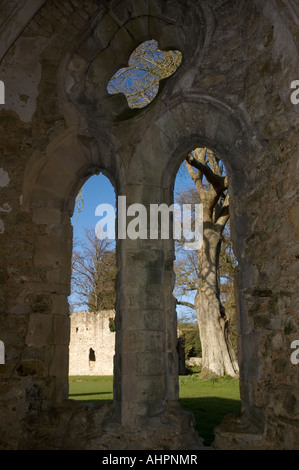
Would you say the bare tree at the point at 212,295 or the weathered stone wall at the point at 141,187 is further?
the bare tree at the point at 212,295

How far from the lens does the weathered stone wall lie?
3160mm

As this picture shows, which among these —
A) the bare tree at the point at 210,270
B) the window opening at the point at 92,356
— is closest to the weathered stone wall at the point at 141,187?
the bare tree at the point at 210,270

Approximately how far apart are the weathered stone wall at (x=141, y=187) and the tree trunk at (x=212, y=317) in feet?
21.5

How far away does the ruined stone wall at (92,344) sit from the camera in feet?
60.3

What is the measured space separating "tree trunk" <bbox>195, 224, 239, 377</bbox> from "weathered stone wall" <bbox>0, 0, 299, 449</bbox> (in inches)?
257

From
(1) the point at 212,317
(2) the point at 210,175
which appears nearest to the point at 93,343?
(1) the point at 212,317

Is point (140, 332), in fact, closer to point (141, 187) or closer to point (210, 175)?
point (141, 187)

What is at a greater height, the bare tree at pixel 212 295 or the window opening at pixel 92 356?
the bare tree at pixel 212 295

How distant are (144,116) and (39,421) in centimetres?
320

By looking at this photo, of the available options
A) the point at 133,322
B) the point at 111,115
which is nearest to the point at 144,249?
the point at 133,322

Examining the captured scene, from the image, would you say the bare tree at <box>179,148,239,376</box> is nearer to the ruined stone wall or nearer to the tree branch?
the tree branch

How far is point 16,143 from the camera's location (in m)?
4.63

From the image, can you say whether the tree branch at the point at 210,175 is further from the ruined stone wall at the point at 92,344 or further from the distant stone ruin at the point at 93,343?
the ruined stone wall at the point at 92,344
